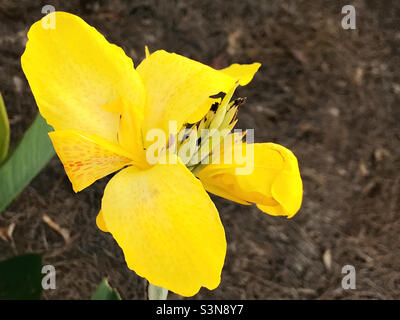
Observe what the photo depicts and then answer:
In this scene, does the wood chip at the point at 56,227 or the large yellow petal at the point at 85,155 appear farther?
the wood chip at the point at 56,227

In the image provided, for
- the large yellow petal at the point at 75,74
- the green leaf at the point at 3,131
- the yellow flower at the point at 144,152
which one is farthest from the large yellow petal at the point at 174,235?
the green leaf at the point at 3,131

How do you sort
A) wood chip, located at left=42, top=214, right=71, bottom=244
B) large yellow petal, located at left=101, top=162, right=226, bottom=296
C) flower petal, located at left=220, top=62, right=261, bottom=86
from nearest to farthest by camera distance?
large yellow petal, located at left=101, top=162, right=226, bottom=296
flower petal, located at left=220, top=62, right=261, bottom=86
wood chip, located at left=42, top=214, right=71, bottom=244

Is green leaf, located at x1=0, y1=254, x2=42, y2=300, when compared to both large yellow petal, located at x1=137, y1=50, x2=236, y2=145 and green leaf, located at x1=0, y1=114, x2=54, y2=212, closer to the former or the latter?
green leaf, located at x1=0, y1=114, x2=54, y2=212

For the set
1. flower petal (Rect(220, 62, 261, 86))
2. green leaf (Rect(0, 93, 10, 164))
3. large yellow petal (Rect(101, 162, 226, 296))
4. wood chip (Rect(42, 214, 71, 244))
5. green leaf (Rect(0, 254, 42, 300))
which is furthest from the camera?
wood chip (Rect(42, 214, 71, 244))

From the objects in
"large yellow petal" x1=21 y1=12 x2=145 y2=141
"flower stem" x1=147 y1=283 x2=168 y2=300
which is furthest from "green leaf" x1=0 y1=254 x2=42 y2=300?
"large yellow petal" x1=21 y1=12 x2=145 y2=141

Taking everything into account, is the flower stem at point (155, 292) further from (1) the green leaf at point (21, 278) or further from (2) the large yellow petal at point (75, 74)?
(1) the green leaf at point (21, 278)

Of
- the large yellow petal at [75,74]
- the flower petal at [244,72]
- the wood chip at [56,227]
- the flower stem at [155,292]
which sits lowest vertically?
the wood chip at [56,227]

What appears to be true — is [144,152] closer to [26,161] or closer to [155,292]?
[155,292]

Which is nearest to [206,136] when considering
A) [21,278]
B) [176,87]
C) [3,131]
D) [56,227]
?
[176,87]
